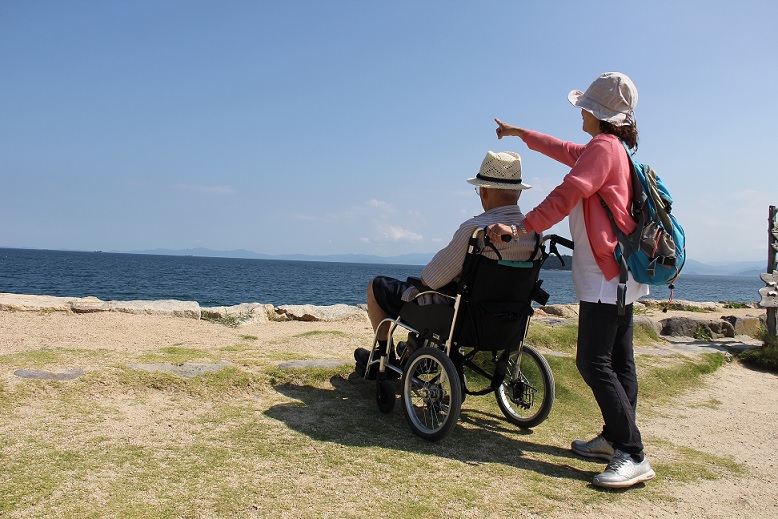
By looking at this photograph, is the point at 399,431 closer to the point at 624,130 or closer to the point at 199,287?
the point at 624,130

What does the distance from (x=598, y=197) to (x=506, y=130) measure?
1.11 m

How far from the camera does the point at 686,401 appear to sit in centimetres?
530

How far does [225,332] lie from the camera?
7363 mm

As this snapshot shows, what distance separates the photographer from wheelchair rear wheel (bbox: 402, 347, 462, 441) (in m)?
3.22

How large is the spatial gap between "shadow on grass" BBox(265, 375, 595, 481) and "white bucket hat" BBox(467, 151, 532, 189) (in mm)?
1554

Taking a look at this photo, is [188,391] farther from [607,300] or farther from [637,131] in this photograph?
[637,131]

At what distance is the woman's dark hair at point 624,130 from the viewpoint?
3150mm

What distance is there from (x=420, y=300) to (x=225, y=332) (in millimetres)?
4412

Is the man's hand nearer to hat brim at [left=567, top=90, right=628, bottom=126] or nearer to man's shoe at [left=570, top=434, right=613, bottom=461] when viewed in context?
hat brim at [left=567, top=90, right=628, bottom=126]

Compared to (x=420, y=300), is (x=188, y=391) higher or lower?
lower

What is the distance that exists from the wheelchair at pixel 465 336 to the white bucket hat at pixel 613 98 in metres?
0.73

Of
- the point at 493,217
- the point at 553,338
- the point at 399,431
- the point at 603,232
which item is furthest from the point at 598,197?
the point at 553,338

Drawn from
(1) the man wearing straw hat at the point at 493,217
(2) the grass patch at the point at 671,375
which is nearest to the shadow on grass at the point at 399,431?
(1) the man wearing straw hat at the point at 493,217

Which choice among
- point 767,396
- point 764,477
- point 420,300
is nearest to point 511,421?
point 420,300
